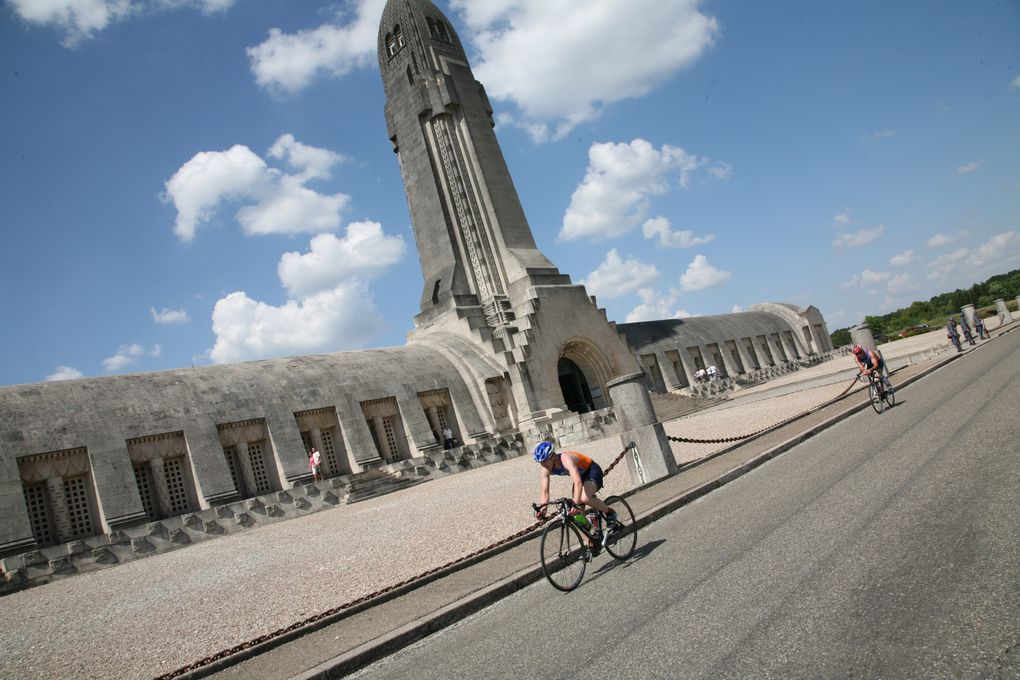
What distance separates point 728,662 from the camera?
3.76 metres

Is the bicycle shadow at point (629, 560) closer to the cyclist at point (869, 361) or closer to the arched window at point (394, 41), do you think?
the cyclist at point (869, 361)

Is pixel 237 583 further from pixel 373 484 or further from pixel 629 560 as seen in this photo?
pixel 373 484

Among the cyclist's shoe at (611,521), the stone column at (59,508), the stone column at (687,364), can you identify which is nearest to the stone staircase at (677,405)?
the stone column at (687,364)

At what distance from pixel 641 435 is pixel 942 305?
3419 inches

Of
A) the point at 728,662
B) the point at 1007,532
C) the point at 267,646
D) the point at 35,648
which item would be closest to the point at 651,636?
the point at 728,662

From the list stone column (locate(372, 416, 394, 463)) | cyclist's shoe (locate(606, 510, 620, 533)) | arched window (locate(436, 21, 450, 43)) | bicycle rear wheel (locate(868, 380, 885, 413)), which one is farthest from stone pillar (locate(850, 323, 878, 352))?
arched window (locate(436, 21, 450, 43))

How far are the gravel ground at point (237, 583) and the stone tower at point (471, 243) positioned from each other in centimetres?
1433

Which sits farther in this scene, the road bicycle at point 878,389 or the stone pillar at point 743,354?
the stone pillar at point 743,354

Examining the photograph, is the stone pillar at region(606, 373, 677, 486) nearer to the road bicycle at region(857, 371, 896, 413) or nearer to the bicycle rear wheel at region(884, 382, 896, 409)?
the road bicycle at region(857, 371, 896, 413)

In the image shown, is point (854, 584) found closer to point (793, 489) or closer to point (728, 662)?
point (728, 662)

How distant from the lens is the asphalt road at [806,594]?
3609mm

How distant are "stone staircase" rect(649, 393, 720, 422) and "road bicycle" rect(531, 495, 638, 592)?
2159 cm

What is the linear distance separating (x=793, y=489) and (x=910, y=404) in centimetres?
759

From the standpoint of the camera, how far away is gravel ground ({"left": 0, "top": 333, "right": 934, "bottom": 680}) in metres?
7.12
